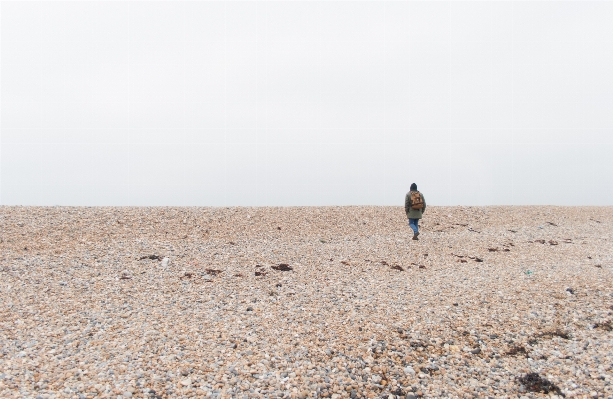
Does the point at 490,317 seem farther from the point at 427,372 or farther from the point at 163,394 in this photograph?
the point at 163,394

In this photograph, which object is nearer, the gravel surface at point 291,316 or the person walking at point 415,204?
the gravel surface at point 291,316

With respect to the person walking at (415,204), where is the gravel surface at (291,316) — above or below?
below

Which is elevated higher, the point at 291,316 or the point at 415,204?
the point at 415,204

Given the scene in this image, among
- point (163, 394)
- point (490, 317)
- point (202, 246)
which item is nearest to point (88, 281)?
point (202, 246)

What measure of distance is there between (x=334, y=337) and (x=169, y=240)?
10.3 m

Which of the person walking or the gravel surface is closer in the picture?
the gravel surface

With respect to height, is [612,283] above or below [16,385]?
above

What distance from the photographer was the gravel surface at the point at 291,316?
5.96 m

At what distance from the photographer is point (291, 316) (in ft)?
27.3

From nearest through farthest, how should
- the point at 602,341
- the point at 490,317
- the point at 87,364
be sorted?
the point at 87,364 < the point at 602,341 < the point at 490,317

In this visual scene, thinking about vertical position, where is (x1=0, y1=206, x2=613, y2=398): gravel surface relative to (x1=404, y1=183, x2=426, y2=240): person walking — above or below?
below

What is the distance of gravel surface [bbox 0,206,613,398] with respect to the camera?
5.96 meters

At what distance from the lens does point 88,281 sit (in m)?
10.5

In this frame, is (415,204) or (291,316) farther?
(415,204)
